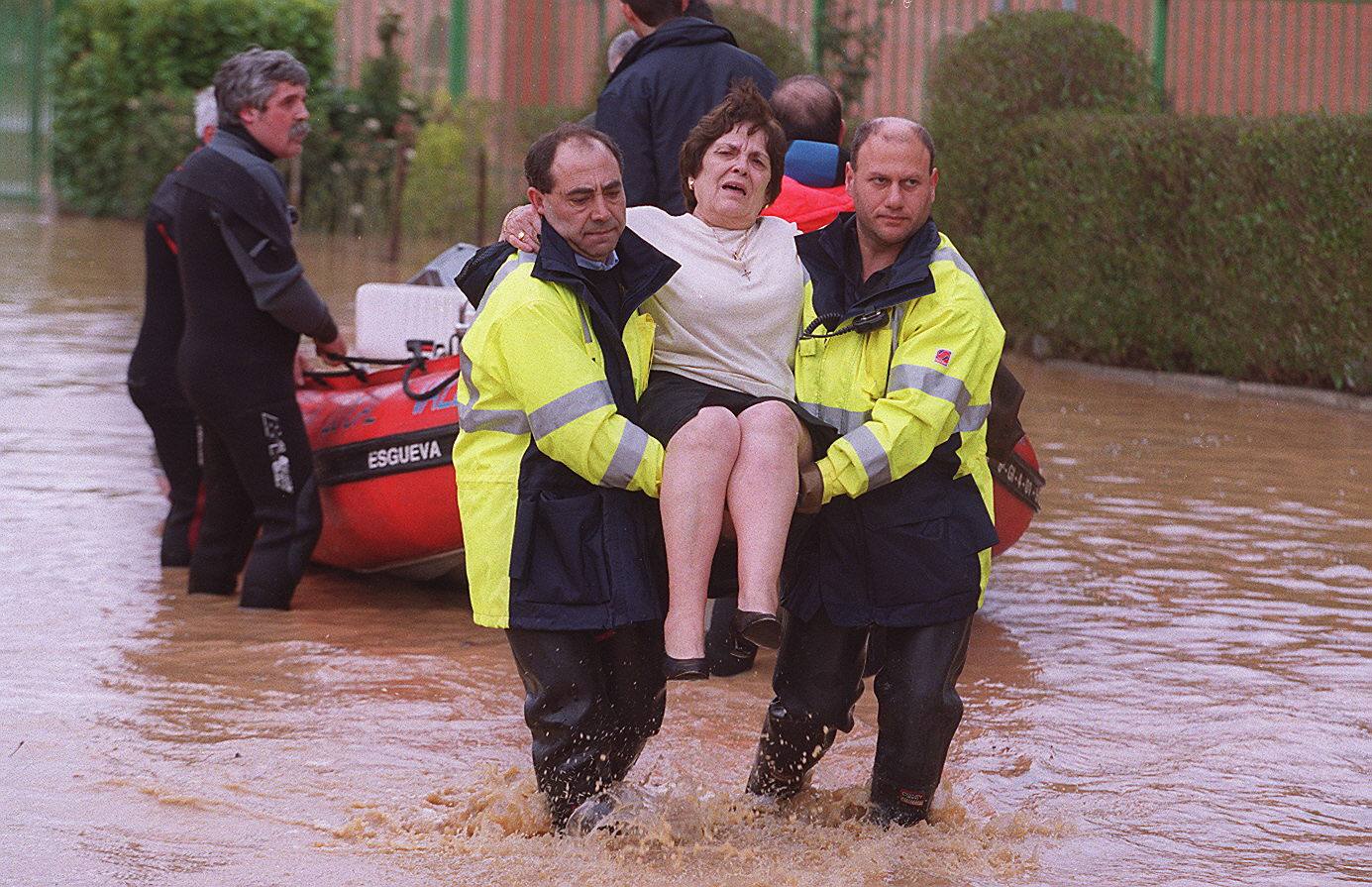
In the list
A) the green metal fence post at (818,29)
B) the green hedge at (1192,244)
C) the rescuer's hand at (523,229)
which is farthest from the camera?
the green metal fence post at (818,29)

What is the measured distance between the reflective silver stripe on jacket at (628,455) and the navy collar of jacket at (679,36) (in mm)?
2328

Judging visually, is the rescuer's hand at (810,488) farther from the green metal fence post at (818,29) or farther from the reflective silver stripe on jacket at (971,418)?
the green metal fence post at (818,29)

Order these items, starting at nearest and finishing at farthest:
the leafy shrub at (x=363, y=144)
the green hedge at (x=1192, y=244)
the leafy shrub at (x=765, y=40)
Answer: the green hedge at (x=1192, y=244), the leafy shrub at (x=765, y=40), the leafy shrub at (x=363, y=144)

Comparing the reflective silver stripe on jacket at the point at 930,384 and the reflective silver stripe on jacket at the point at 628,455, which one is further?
the reflective silver stripe on jacket at the point at 930,384

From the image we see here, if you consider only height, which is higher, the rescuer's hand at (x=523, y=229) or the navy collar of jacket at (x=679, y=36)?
the navy collar of jacket at (x=679, y=36)

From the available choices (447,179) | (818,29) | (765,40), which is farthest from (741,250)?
(447,179)

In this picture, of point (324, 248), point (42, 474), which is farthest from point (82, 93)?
point (42, 474)

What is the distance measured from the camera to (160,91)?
23.6 meters

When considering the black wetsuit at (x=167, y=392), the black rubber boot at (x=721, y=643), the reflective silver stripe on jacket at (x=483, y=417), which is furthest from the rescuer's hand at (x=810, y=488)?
the black wetsuit at (x=167, y=392)

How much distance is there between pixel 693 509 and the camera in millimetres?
4066

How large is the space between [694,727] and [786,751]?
3.17ft

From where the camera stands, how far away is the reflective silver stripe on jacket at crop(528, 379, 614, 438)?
4055mm

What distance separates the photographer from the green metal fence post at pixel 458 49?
22703 mm

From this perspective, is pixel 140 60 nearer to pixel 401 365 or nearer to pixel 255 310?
pixel 401 365
